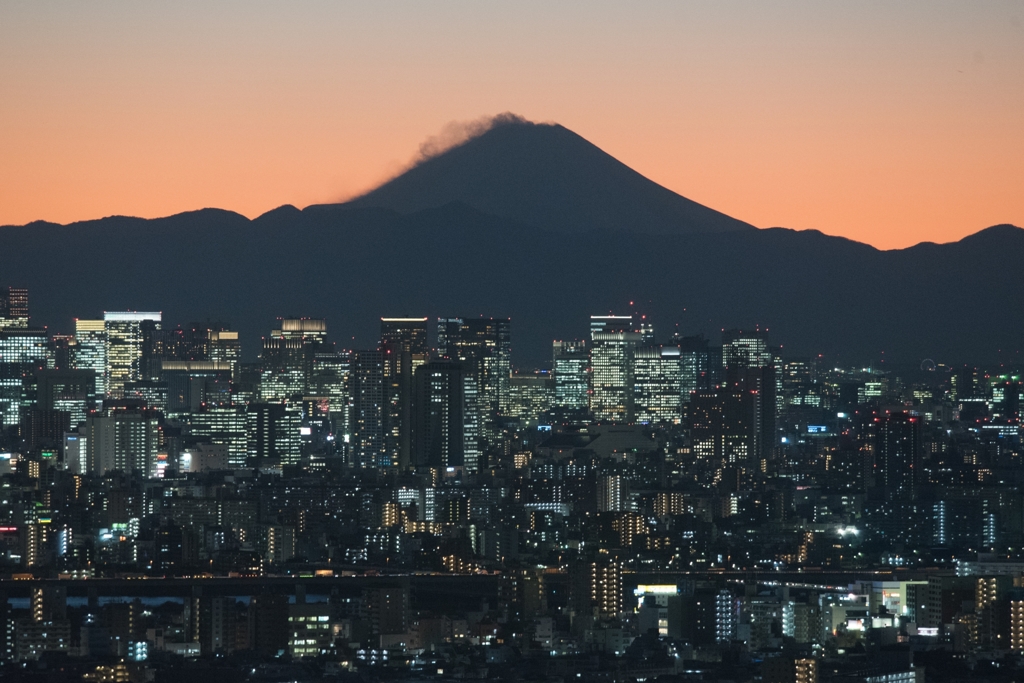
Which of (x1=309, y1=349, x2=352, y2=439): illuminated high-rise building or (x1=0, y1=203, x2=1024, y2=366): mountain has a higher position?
(x1=0, y1=203, x2=1024, y2=366): mountain

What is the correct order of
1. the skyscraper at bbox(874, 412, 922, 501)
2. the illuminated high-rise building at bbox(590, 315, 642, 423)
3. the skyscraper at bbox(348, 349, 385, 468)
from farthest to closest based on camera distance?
1. the illuminated high-rise building at bbox(590, 315, 642, 423)
2. the skyscraper at bbox(348, 349, 385, 468)
3. the skyscraper at bbox(874, 412, 922, 501)

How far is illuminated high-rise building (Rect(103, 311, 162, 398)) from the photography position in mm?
84812

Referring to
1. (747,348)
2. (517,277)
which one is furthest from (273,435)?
(517,277)

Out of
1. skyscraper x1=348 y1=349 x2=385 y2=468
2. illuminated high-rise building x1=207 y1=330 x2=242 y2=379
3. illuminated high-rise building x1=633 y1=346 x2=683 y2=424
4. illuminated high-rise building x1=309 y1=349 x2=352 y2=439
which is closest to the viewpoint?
skyscraper x1=348 y1=349 x2=385 y2=468

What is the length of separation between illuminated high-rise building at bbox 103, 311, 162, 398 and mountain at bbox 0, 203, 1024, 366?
10.8 meters

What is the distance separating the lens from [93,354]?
85625 mm

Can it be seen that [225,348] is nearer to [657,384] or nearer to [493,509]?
[657,384]

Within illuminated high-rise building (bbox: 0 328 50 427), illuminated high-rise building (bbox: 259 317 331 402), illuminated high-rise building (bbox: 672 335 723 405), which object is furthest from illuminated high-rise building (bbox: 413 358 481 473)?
illuminated high-rise building (bbox: 0 328 50 427)

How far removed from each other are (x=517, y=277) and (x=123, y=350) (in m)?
25.5

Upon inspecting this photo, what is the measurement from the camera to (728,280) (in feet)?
336

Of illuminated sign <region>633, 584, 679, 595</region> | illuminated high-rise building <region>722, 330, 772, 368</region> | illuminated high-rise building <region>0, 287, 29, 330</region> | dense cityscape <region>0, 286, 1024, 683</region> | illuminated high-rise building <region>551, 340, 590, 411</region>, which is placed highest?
illuminated high-rise building <region>0, 287, 29, 330</region>

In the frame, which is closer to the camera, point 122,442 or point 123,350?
point 122,442

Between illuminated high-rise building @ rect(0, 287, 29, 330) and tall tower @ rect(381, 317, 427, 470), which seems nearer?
tall tower @ rect(381, 317, 427, 470)

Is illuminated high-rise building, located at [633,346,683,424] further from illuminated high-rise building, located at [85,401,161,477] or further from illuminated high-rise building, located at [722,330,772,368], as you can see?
illuminated high-rise building, located at [85,401,161,477]
